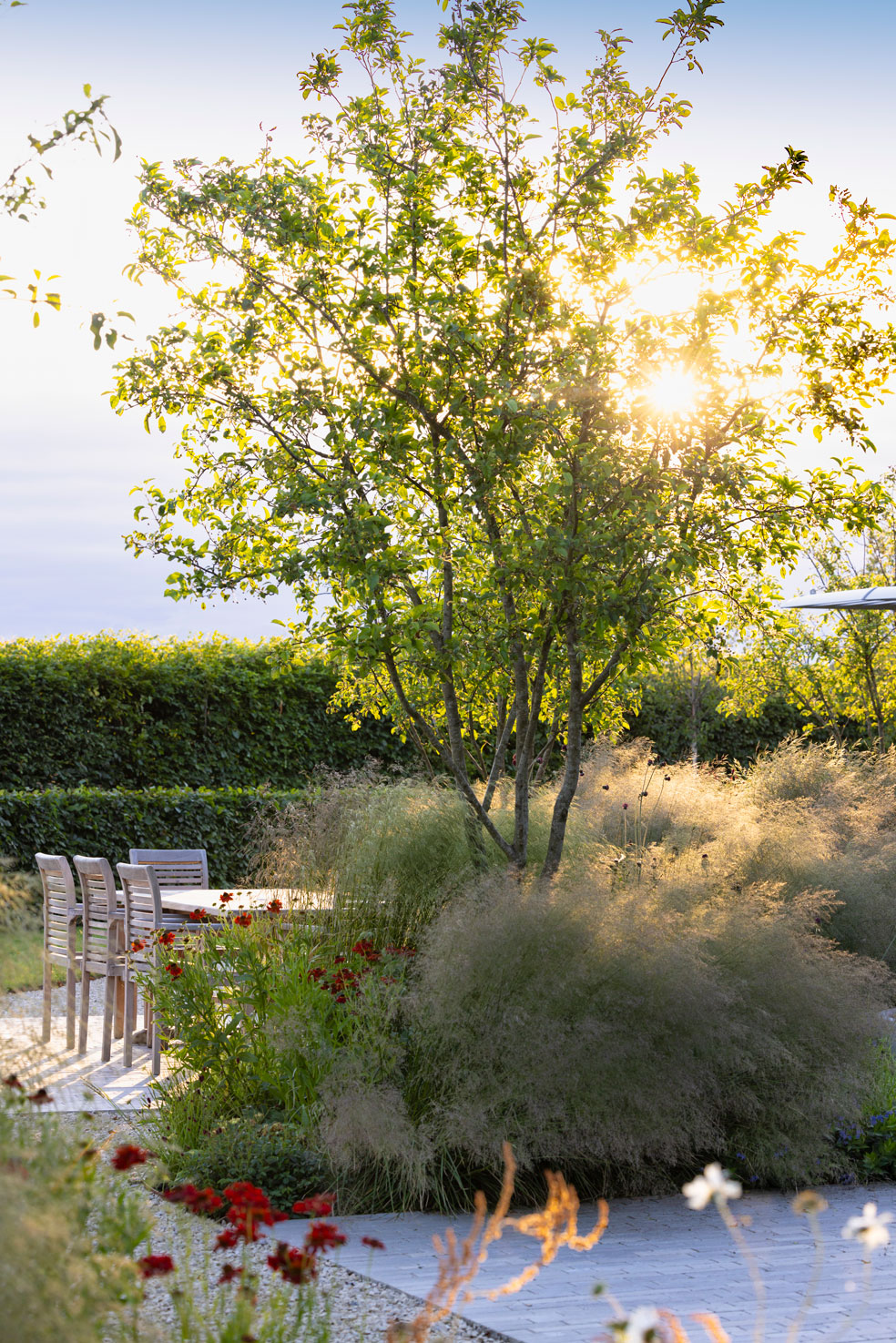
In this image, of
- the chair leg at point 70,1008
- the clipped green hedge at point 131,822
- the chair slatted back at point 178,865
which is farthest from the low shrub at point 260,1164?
the clipped green hedge at point 131,822

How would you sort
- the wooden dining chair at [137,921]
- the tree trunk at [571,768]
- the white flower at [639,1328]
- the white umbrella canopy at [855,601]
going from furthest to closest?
the white umbrella canopy at [855,601] < the wooden dining chair at [137,921] < the tree trunk at [571,768] < the white flower at [639,1328]

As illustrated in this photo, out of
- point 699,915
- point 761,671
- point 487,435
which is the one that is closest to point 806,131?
point 487,435

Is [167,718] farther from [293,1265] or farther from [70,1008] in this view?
[293,1265]

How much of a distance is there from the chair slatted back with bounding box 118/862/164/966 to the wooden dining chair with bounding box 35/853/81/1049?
41 centimetres

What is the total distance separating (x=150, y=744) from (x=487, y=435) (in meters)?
6.72

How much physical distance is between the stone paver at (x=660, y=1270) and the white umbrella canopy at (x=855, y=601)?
3.96 metres

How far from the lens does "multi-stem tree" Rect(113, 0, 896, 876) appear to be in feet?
17.6

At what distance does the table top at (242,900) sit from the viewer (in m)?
5.43

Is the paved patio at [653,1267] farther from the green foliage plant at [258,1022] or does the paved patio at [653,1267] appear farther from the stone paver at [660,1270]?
the green foliage plant at [258,1022]

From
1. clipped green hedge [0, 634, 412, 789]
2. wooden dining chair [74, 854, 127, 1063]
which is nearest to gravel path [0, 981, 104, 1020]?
wooden dining chair [74, 854, 127, 1063]

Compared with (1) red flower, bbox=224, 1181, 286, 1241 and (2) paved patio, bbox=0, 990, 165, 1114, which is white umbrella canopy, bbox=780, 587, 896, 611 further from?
(1) red flower, bbox=224, 1181, 286, 1241

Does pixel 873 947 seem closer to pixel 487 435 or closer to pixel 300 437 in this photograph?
pixel 487 435

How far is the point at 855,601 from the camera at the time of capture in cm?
741

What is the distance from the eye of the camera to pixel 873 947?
666 centimetres
